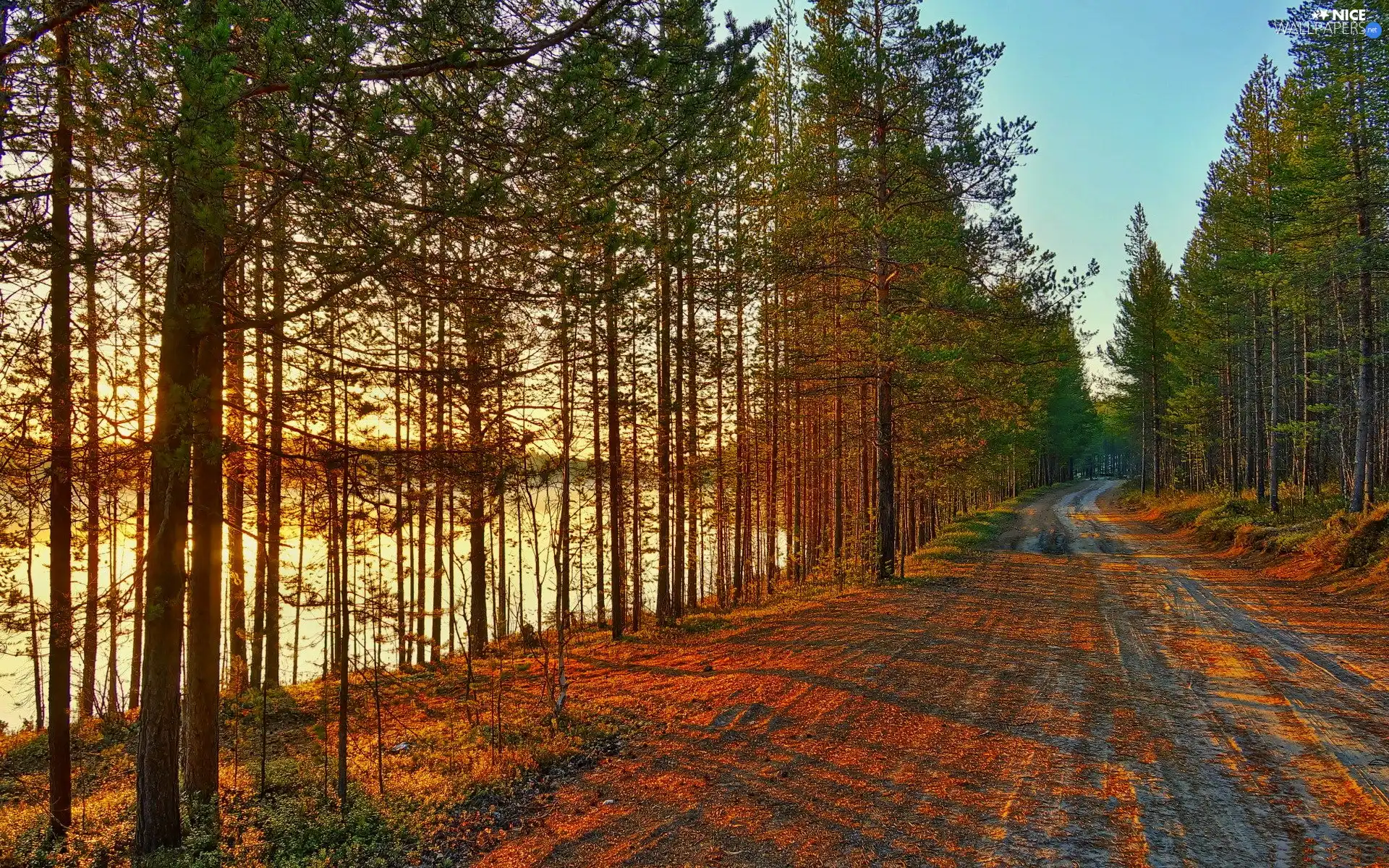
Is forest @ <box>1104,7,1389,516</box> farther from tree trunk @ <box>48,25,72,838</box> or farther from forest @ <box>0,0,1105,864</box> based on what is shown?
tree trunk @ <box>48,25,72,838</box>

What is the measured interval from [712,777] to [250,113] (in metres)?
6.22

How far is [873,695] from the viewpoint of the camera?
7879mm

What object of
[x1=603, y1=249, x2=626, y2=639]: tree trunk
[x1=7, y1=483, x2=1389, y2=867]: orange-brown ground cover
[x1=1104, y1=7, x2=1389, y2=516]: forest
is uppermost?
[x1=1104, y1=7, x2=1389, y2=516]: forest

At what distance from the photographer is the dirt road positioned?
459 centimetres

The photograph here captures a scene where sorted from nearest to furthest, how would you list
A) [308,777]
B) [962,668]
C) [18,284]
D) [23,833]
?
[18,284] < [23,833] < [308,777] < [962,668]

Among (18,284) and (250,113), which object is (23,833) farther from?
(250,113)

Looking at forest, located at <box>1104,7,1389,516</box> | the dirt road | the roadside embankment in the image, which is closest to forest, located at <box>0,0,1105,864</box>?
the dirt road

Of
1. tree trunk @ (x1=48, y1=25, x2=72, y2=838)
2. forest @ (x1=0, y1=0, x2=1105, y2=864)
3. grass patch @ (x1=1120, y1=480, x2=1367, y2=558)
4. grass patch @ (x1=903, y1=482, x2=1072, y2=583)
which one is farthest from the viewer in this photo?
grass patch @ (x1=903, y1=482, x2=1072, y2=583)

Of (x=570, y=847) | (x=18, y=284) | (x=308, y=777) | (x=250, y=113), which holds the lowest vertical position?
(x=308, y=777)

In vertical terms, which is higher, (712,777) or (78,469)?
(78,469)

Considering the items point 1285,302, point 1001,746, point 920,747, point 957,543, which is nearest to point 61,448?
point 920,747

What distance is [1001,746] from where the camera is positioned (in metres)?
6.20

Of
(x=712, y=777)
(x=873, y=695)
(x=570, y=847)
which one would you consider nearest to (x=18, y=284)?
(x=570, y=847)

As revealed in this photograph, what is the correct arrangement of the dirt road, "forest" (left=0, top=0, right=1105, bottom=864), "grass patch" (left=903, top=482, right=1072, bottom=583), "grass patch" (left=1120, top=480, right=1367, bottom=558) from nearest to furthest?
"forest" (left=0, top=0, right=1105, bottom=864) < the dirt road < "grass patch" (left=1120, top=480, right=1367, bottom=558) < "grass patch" (left=903, top=482, right=1072, bottom=583)
